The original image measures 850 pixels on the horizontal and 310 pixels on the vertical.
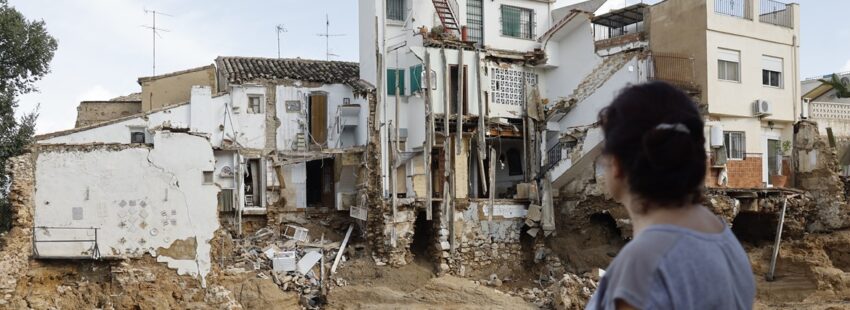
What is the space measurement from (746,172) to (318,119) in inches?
550

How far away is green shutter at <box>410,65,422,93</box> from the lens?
1056 inches

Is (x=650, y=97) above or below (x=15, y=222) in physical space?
above

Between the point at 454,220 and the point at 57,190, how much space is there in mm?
11144

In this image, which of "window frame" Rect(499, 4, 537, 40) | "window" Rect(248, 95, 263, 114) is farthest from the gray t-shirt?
"window frame" Rect(499, 4, 537, 40)

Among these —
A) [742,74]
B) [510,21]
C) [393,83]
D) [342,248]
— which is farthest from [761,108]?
[342,248]

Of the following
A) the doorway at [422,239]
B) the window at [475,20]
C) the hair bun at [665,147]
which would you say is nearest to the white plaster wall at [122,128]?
the doorway at [422,239]

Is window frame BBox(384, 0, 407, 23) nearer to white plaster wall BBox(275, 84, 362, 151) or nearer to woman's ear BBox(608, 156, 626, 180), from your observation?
white plaster wall BBox(275, 84, 362, 151)

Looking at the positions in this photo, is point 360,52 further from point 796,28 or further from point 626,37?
point 796,28

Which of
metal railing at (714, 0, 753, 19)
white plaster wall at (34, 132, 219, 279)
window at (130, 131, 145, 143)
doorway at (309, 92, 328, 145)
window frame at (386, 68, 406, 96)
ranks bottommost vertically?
white plaster wall at (34, 132, 219, 279)

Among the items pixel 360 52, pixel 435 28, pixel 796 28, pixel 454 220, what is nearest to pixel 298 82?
pixel 360 52

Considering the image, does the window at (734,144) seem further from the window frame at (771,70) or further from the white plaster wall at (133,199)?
the white plaster wall at (133,199)

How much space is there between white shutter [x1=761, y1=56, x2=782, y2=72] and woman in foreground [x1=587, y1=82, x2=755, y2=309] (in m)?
27.4

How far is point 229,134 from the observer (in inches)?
1129

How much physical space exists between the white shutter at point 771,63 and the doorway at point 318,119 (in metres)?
14.4
